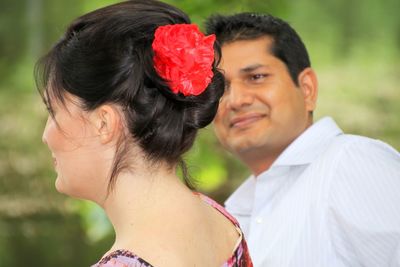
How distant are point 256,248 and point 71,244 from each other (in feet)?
9.34

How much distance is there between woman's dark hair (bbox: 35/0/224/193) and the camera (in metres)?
1.02

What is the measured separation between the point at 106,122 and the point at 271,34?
1.07 meters

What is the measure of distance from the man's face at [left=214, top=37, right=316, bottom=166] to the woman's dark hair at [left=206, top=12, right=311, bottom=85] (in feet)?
0.06

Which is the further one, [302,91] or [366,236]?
[302,91]

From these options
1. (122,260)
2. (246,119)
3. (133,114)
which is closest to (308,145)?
(246,119)

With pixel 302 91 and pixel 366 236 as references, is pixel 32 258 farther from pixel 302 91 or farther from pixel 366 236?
pixel 366 236

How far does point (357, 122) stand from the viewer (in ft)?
13.4

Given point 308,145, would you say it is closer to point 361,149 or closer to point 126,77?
point 361,149

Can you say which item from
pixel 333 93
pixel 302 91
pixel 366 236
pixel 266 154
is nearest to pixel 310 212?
pixel 366 236

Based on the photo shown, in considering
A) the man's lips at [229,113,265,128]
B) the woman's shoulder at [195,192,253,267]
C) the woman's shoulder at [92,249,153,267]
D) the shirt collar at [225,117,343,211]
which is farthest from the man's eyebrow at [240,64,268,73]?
the woman's shoulder at [92,249,153,267]

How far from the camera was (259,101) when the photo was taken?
6.50 ft

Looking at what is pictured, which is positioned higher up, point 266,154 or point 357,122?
point 266,154

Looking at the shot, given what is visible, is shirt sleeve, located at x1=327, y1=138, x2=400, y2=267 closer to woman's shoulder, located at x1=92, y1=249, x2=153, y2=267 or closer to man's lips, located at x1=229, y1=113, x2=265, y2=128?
man's lips, located at x1=229, y1=113, x2=265, y2=128

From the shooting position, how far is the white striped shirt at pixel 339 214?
156 centimetres
